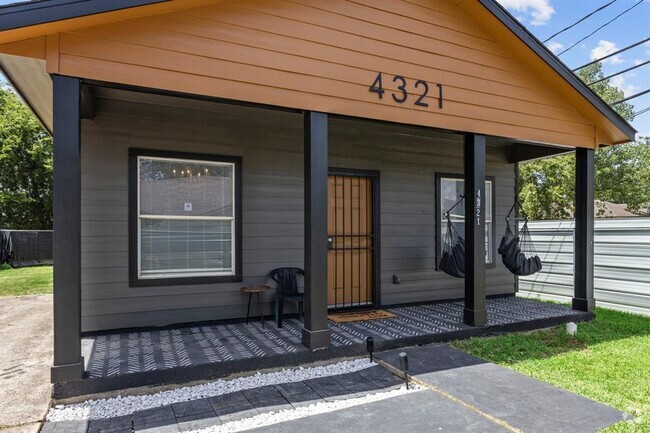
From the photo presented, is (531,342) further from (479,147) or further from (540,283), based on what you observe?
(540,283)

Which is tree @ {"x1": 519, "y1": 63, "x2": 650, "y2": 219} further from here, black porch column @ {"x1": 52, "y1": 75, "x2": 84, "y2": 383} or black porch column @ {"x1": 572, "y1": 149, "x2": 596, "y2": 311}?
black porch column @ {"x1": 52, "y1": 75, "x2": 84, "y2": 383}

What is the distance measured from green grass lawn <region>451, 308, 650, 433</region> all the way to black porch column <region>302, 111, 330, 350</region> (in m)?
1.48

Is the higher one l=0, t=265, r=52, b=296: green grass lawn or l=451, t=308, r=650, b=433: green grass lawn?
l=451, t=308, r=650, b=433: green grass lawn

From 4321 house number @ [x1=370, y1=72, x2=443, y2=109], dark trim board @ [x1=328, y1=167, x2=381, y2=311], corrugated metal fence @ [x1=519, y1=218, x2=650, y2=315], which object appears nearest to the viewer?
4321 house number @ [x1=370, y1=72, x2=443, y2=109]

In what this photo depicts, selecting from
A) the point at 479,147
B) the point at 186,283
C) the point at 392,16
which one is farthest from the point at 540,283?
the point at 186,283

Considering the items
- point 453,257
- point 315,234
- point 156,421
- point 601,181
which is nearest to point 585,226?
point 453,257

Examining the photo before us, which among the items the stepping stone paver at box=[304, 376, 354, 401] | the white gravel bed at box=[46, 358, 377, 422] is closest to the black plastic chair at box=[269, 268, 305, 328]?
the white gravel bed at box=[46, 358, 377, 422]

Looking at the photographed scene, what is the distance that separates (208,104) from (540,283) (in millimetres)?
6338

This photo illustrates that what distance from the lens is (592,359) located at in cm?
368

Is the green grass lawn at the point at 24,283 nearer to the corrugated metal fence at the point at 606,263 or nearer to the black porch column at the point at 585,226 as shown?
the black porch column at the point at 585,226

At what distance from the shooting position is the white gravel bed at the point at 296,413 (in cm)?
238

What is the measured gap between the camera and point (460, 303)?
589 cm

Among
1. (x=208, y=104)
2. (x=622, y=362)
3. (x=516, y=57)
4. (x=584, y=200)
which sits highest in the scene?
(x=516, y=57)

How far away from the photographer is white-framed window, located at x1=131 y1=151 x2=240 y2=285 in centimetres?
A: 425
